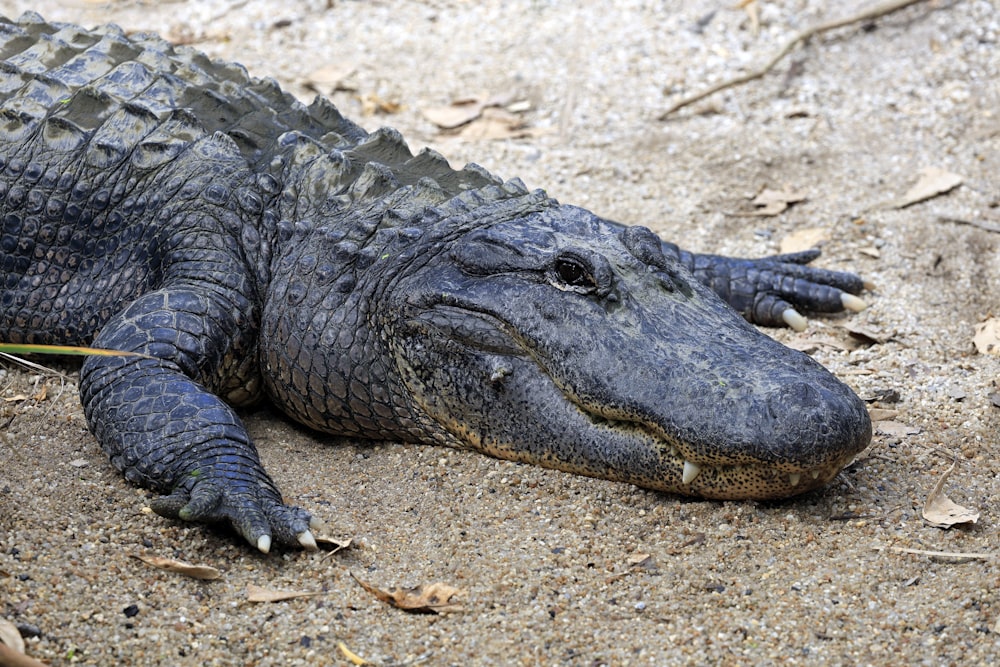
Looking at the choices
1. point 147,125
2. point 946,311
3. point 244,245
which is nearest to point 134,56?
point 147,125

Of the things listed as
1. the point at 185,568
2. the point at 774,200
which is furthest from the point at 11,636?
the point at 774,200

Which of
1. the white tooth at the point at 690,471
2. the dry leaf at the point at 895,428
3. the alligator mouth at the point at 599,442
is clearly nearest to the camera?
the alligator mouth at the point at 599,442

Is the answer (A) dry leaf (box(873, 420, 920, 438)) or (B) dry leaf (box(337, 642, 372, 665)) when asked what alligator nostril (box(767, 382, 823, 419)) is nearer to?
(A) dry leaf (box(873, 420, 920, 438))

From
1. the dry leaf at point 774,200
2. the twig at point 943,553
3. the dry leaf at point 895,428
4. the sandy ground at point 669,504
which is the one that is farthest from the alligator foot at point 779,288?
the twig at point 943,553

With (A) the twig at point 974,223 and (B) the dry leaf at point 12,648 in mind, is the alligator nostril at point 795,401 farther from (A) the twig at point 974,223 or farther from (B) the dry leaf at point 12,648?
(A) the twig at point 974,223

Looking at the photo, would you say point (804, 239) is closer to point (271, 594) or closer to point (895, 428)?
point (895, 428)

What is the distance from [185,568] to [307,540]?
14.6 inches

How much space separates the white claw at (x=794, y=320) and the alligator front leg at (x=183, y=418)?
8.23 feet

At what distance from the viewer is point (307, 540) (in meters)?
3.25

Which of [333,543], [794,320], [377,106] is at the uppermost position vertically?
[333,543]

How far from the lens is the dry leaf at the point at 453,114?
6.91 meters

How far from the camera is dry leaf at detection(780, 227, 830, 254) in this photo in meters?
5.60

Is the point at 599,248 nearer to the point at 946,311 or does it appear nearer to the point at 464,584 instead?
the point at 464,584

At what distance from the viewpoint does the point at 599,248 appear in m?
3.80
